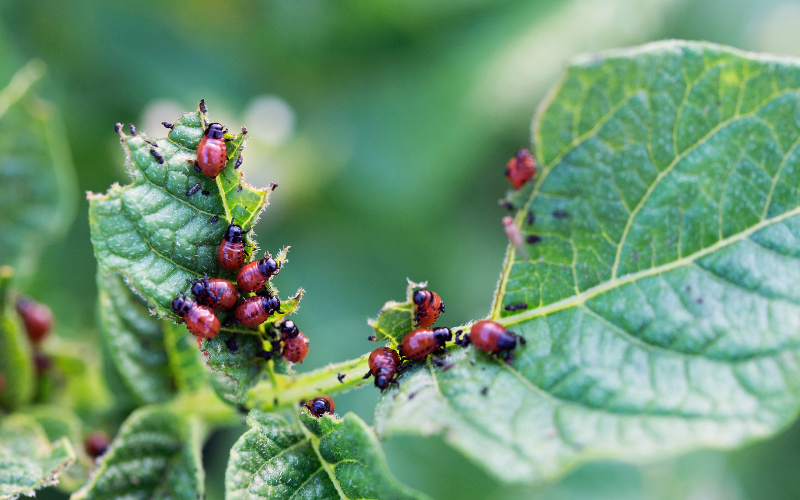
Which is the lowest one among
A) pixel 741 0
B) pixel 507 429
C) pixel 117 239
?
pixel 507 429

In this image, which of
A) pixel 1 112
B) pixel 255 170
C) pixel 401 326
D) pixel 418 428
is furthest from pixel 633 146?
pixel 255 170

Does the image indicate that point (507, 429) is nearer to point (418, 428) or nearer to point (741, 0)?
point (418, 428)

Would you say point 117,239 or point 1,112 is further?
point 1,112

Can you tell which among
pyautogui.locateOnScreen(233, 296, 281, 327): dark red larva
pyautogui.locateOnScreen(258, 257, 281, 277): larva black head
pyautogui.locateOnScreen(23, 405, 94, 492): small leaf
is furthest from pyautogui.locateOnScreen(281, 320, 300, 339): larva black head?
pyautogui.locateOnScreen(23, 405, 94, 492): small leaf

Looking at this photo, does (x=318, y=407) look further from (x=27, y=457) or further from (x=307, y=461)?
(x=27, y=457)

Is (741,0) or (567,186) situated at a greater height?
(741,0)

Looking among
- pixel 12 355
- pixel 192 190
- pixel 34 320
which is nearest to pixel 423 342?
pixel 192 190

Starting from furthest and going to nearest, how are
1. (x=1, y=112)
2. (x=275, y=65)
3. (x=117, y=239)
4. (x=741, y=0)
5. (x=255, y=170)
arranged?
(x=741, y=0) → (x=275, y=65) → (x=255, y=170) → (x=1, y=112) → (x=117, y=239)

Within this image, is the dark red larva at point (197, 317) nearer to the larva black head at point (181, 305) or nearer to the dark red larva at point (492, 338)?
the larva black head at point (181, 305)
